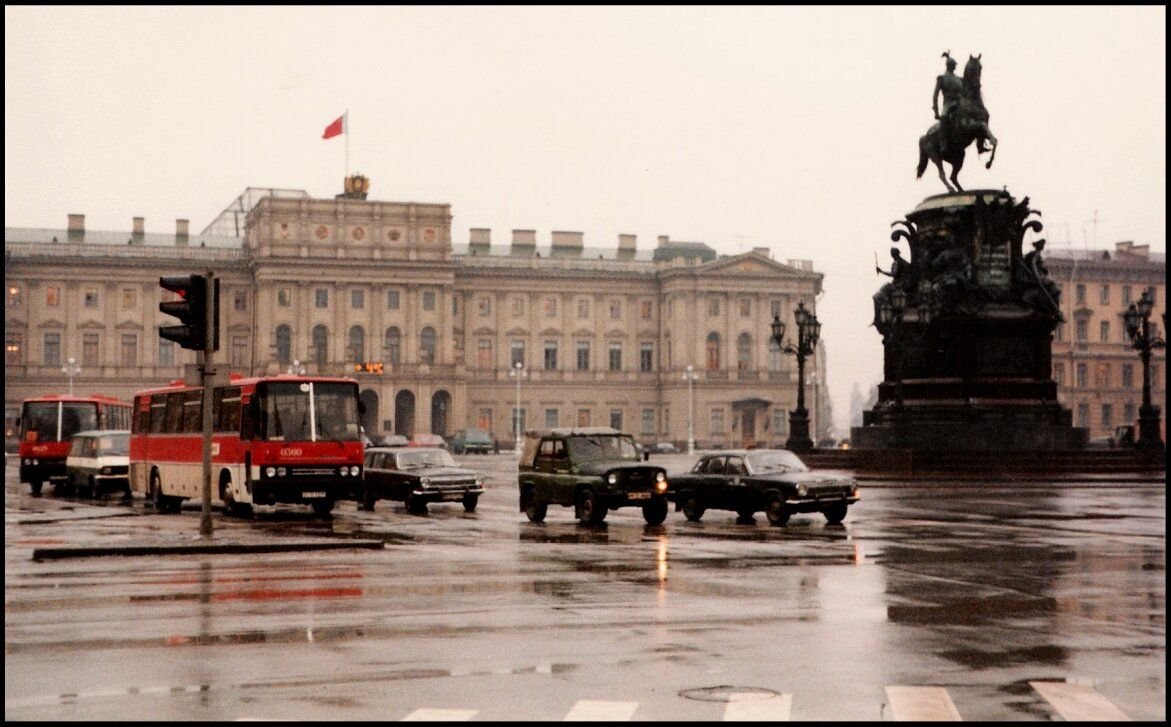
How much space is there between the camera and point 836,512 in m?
28.4

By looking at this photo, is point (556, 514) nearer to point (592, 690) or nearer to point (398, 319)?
point (592, 690)

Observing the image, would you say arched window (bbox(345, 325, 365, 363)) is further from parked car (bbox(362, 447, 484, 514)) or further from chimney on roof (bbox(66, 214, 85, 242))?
parked car (bbox(362, 447, 484, 514))

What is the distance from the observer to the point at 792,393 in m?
139

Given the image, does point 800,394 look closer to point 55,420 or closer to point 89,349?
point 55,420

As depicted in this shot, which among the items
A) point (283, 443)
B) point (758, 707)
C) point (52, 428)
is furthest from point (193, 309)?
point (52, 428)

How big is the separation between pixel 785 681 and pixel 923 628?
3.19 metres

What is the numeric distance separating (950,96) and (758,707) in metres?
39.2

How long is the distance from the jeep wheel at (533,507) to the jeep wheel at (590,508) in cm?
122

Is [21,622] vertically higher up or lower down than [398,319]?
lower down

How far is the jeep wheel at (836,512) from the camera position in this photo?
28219 mm

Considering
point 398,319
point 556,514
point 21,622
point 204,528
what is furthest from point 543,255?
point 21,622

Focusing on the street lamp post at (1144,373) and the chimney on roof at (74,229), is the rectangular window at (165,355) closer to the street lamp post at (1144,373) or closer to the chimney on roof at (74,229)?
the chimney on roof at (74,229)

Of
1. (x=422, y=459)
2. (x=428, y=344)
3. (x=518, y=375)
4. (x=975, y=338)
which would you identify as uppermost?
(x=428, y=344)

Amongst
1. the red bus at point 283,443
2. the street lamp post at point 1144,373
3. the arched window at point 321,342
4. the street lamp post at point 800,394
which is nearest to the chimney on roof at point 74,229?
the arched window at point 321,342
